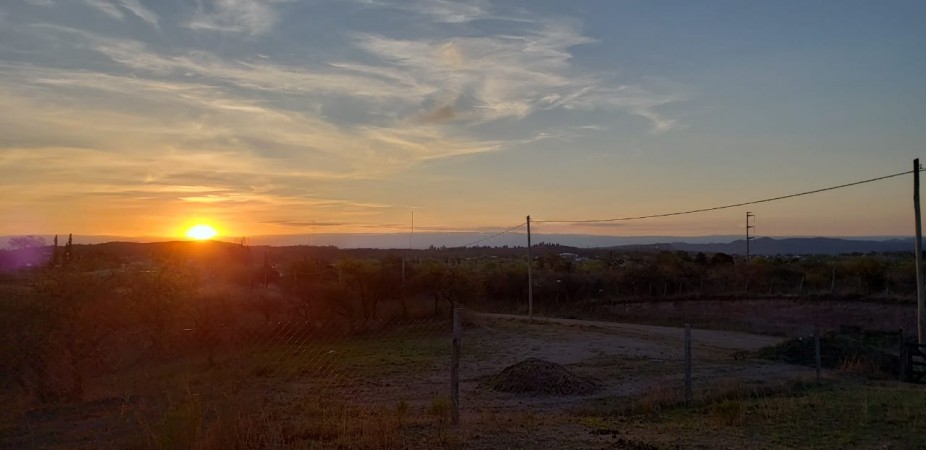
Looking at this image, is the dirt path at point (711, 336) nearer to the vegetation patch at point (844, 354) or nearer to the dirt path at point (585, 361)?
the dirt path at point (585, 361)

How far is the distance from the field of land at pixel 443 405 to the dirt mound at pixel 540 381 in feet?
0.51

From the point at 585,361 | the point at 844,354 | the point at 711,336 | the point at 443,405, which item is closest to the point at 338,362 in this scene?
the point at 585,361

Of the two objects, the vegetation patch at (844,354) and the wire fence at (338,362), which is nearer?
the wire fence at (338,362)

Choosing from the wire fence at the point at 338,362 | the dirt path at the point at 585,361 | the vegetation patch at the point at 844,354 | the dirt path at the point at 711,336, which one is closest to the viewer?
the wire fence at the point at 338,362

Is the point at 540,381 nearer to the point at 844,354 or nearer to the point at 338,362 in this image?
the point at 338,362

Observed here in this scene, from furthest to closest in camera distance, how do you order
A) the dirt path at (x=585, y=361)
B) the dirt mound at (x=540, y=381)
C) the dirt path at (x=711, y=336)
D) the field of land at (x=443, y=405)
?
the dirt path at (x=711, y=336), the dirt mound at (x=540, y=381), the dirt path at (x=585, y=361), the field of land at (x=443, y=405)

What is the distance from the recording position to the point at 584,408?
14.3 metres

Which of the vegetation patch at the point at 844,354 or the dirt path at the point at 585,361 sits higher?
the vegetation patch at the point at 844,354

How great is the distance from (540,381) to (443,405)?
19.3 feet

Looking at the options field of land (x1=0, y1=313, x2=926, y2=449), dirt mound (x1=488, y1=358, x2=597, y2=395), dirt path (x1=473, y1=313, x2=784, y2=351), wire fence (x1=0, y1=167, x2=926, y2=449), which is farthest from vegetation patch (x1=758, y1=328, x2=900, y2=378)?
dirt mound (x1=488, y1=358, x2=597, y2=395)

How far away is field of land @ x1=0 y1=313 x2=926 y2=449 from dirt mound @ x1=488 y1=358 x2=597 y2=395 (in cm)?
16

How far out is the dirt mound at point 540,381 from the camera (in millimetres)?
16938

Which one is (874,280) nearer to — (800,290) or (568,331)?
(800,290)

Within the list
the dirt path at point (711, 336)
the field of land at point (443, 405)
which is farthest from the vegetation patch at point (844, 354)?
the dirt path at point (711, 336)
